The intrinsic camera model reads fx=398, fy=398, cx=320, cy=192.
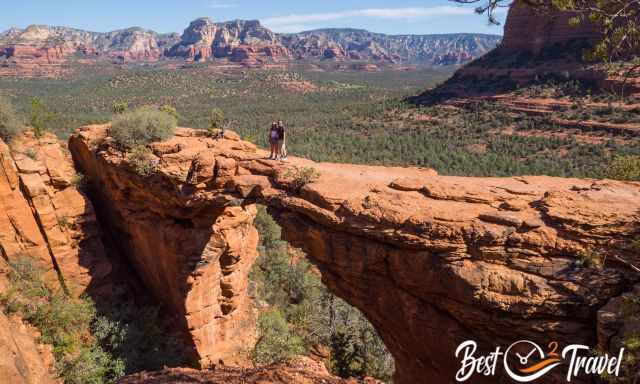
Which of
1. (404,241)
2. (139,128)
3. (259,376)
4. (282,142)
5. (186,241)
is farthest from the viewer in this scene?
(139,128)

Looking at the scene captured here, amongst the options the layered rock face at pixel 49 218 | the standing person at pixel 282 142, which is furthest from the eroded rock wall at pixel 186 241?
the standing person at pixel 282 142

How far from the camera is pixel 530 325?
673cm

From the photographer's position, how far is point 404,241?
797 centimetres

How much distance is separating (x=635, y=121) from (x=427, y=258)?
4419cm

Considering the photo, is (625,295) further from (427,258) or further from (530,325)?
(427,258)

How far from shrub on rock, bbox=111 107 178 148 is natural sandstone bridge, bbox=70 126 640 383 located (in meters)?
0.47

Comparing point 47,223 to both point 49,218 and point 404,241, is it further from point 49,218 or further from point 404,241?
point 404,241

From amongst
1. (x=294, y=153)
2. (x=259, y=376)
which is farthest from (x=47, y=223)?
(x=294, y=153)

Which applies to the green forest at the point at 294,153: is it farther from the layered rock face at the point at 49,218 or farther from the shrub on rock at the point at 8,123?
the layered rock face at the point at 49,218

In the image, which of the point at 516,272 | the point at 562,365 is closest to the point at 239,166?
the point at 516,272

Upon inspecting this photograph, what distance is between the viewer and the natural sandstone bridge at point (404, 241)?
679cm

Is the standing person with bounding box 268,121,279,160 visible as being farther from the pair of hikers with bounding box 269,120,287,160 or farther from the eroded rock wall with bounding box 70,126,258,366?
the eroded rock wall with bounding box 70,126,258,366

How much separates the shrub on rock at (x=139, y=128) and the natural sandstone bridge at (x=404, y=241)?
1.56 ft

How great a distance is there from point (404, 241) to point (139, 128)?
31.3ft
